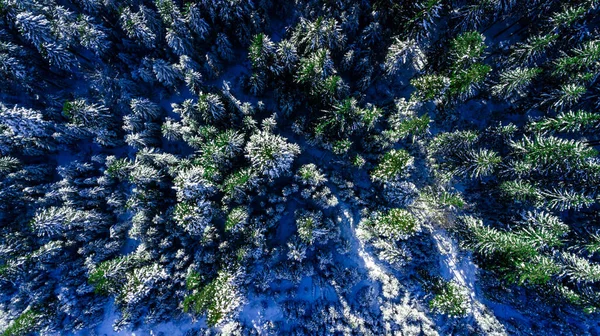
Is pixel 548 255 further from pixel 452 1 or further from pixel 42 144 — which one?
pixel 42 144

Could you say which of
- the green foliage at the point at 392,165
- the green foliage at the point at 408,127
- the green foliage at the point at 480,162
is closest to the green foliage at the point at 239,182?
the green foliage at the point at 392,165

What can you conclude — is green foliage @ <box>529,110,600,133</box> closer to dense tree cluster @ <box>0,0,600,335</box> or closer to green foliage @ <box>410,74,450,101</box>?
dense tree cluster @ <box>0,0,600,335</box>

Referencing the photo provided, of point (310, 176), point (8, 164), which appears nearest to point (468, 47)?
point (310, 176)

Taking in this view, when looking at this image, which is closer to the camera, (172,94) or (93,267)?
(93,267)

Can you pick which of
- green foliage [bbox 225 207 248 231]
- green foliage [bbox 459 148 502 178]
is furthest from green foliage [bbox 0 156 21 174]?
green foliage [bbox 459 148 502 178]

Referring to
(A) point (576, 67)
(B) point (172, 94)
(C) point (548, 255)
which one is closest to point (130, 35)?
(B) point (172, 94)

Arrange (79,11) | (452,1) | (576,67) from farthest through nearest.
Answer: (79,11) → (452,1) → (576,67)
